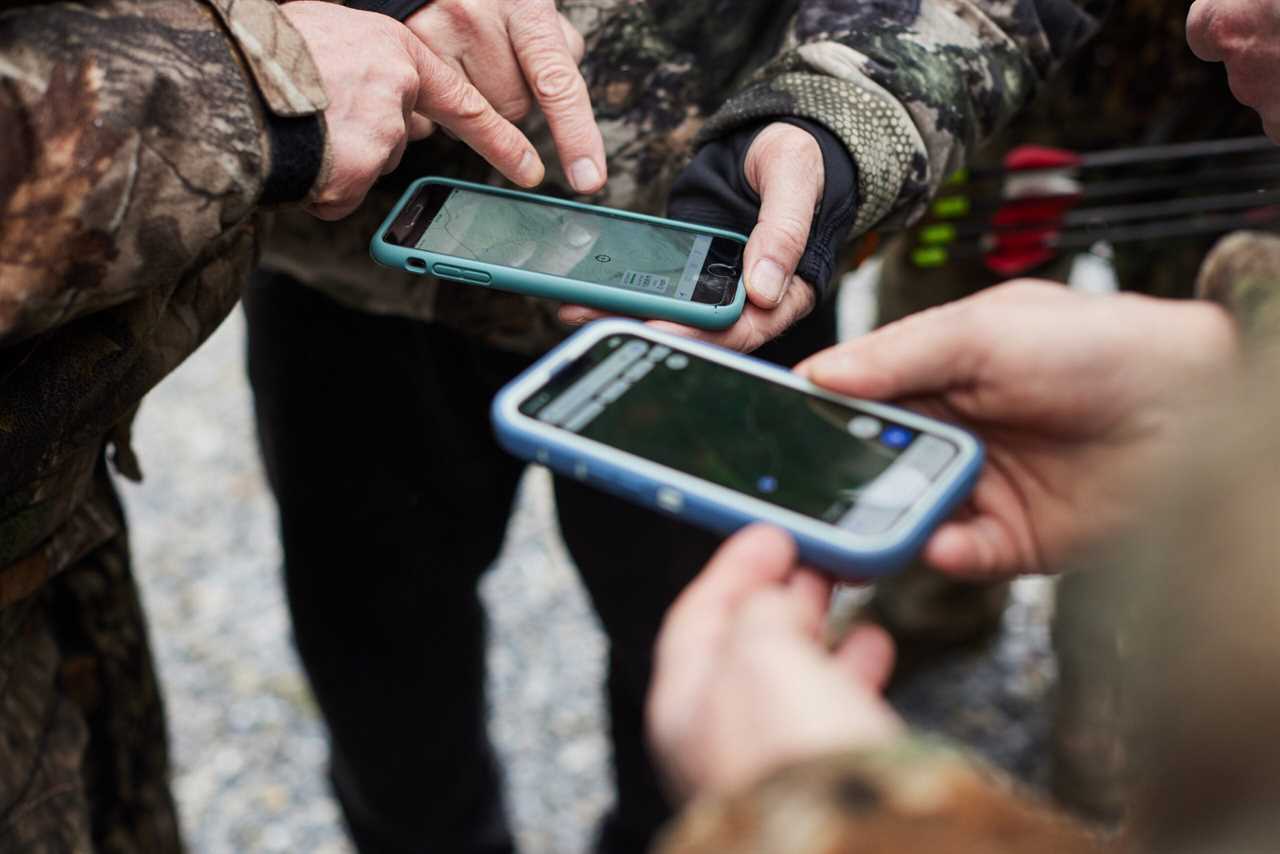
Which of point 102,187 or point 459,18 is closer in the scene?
point 102,187

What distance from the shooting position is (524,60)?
0.96m

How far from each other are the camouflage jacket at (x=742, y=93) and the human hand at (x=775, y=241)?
48 millimetres

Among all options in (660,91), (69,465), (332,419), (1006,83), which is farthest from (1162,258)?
(69,465)

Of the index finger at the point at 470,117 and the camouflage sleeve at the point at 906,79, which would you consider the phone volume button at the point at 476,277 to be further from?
the camouflage sleeve at the point at 906,79

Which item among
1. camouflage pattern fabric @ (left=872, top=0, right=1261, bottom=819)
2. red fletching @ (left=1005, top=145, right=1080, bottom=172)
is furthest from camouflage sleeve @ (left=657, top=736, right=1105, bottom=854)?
red fletching @ (left=1005, top=145, right=1080, bottom=172)

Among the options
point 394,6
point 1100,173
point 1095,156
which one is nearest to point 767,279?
point 394,6

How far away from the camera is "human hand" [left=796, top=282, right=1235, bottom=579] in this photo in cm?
65

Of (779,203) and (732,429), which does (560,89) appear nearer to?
(779,203)

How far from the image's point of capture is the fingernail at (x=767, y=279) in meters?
0.88

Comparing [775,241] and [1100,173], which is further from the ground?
[775,241]

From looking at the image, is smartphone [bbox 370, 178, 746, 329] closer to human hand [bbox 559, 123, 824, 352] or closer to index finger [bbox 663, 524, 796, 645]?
human hand [bbox 559, 123, 824, 352]

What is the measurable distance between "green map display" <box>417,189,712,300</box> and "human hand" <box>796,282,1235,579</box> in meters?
0.24

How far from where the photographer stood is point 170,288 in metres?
0.88

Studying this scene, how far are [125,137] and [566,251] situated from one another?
394 mm
